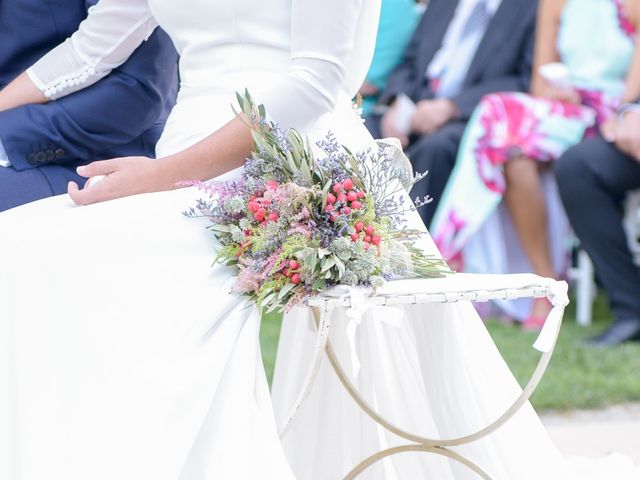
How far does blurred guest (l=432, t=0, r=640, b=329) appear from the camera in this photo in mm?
5969

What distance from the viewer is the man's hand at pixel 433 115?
6.30 meters

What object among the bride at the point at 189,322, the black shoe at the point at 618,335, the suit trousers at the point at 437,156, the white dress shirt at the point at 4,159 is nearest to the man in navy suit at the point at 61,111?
the white dress shirt at the point at 4,159

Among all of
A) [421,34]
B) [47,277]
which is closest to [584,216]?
[421,34]

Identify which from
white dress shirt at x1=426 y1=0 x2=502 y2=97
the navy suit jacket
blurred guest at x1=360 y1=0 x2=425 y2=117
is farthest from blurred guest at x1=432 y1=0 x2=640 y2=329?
blurred guest at x1=360 y1=0 x2=425 y2=117

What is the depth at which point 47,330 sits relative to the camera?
234cm

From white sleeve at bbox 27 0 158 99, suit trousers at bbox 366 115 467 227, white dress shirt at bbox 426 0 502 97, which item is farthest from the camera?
white dress shirt at bbox 426 0 502 97

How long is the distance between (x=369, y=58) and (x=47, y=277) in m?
0.92

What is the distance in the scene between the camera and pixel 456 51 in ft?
21.4

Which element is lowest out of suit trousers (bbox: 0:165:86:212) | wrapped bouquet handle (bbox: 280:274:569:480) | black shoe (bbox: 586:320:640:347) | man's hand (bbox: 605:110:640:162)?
black shoe (bbox: 586:320:640:347)

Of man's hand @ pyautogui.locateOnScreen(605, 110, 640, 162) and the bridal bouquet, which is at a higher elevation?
the bridal bouquet

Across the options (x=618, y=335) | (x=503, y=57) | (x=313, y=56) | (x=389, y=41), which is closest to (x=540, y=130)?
(x=503, y=57)

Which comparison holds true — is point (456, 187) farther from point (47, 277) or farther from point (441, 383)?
point (47, 277)

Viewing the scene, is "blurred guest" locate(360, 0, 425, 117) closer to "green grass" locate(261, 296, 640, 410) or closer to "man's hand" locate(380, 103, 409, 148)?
"man's hand" locate(380, 103, 409, 148)

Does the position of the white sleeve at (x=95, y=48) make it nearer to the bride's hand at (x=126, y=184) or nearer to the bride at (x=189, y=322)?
the bride at (x=189, y=322)
